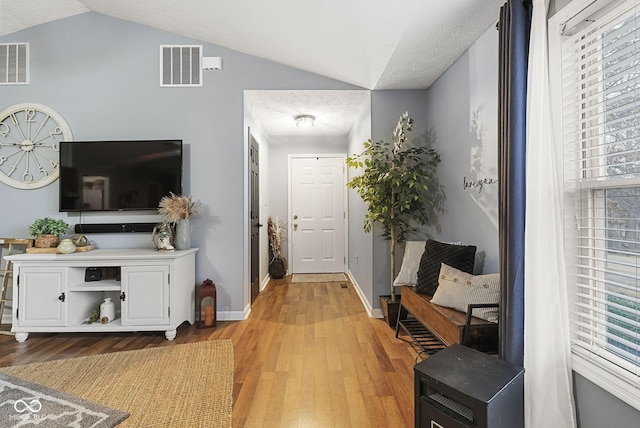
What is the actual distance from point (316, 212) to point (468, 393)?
431 centimetres

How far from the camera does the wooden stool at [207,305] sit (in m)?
3.01

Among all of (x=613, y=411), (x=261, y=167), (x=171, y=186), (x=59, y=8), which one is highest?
(x=59, y=8)

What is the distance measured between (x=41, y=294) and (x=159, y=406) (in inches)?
70.5

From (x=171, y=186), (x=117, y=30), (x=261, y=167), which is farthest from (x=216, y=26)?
(x=261, y=167)

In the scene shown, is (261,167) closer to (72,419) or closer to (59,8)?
(59,8)

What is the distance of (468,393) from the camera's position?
1.20m

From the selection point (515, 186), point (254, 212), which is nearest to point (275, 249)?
point (254, 212)

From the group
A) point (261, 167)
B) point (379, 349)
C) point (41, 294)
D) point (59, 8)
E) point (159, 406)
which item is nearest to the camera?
point (159, 406)

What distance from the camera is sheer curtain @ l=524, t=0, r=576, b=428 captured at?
1344 mm

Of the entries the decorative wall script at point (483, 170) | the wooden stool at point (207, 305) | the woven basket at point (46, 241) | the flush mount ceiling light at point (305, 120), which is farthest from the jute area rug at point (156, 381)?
the flush mount ceiling light at point (305, 120)

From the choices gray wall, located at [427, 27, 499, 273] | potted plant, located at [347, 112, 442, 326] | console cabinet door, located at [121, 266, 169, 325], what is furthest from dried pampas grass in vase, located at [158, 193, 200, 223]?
gray wall, located at [427, 27, 499, 273]

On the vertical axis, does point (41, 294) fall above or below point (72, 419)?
above

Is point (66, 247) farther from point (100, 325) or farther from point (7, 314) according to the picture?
point (7, 314)

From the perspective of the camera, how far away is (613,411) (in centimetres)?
119
